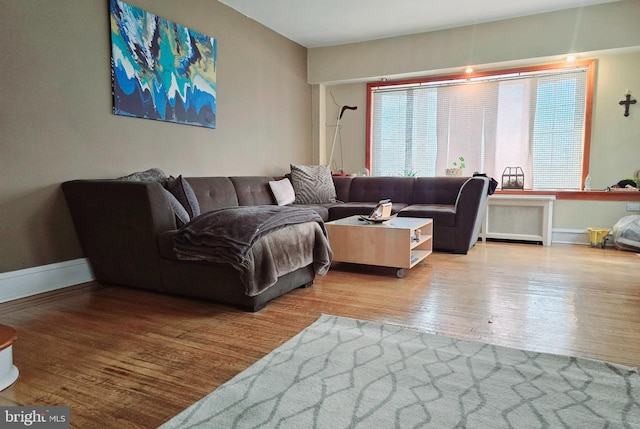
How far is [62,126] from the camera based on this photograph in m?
2.79

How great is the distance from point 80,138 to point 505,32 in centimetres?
450

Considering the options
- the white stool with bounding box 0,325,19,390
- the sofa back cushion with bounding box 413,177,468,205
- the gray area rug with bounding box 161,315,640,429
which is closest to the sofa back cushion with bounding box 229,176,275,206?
the sofa back cushion with bounding box 413,177,468,205

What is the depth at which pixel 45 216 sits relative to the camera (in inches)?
108

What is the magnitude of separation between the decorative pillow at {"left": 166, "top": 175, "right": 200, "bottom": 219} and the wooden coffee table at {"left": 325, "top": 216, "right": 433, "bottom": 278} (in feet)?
3.60

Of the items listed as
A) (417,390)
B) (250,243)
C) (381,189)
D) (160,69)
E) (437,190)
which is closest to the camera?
(417,390)

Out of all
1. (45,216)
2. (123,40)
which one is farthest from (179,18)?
(45,216)

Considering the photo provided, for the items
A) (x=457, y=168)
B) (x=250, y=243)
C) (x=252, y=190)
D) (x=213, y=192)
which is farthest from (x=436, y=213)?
(x=250, y=243)

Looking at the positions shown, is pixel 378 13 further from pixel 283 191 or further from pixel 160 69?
pixel 160 69

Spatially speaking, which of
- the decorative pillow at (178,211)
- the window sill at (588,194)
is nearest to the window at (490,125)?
the window sill at (588,194)

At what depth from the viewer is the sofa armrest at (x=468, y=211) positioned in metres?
Answer: 4.00

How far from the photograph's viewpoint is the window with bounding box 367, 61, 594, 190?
4714 mm

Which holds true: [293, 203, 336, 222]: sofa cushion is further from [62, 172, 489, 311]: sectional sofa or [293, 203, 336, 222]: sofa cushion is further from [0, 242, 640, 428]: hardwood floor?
[62, 172, 489, 311]: sectional sofa

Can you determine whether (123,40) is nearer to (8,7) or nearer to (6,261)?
(8,7)

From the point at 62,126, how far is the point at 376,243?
2426 millimetres
